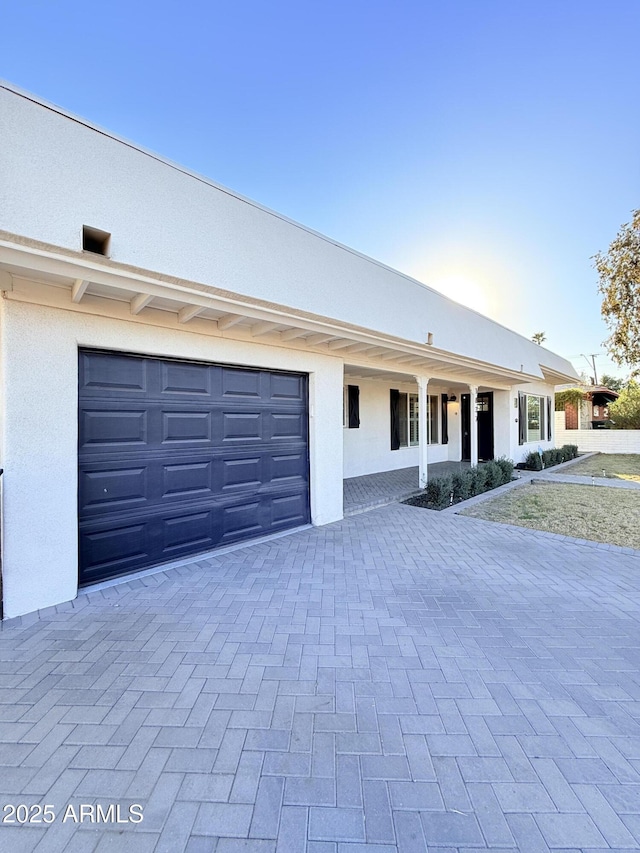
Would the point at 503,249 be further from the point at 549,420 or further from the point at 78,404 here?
the point at 78,404

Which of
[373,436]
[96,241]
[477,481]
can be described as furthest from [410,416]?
[96,241]

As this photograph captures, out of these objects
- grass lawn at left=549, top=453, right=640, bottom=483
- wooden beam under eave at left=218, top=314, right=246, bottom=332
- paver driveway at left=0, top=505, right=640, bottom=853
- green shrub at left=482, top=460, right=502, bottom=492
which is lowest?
paver driveway at left=0, top=505, right=640, bottom=853

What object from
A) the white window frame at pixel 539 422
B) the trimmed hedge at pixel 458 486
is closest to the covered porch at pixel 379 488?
the trimmed hedge at pixel 458 486

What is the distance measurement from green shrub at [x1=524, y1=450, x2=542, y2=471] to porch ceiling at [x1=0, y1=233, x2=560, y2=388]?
7784 millimetres

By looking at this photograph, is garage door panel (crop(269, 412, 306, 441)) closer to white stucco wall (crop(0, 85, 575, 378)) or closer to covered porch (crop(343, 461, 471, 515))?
white stucco wall (crop(0, 85, 575, 378))

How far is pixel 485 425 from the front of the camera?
12.2m

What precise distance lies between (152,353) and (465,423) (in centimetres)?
1093

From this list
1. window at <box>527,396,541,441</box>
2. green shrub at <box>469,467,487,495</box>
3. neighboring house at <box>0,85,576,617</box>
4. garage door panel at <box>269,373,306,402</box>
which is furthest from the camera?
window at <box>527,396,541,441</box>

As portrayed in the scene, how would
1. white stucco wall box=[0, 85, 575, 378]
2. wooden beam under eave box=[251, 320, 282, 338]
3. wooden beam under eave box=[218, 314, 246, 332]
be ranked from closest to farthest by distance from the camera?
white stucco wall box=[0, 85, 575, 378], wooden beam under eave box=[218, 314, 246, 332], wooden beam under eave box=[251, 320, 282, 338]

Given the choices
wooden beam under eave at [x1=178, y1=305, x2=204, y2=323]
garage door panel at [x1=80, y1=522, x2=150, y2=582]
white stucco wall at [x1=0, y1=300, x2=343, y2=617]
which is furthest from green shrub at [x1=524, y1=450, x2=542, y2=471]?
white stucco wall at [x1=0, y1=300, x2=343, y2=617]

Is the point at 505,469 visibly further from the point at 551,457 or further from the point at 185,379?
the point at 185,379

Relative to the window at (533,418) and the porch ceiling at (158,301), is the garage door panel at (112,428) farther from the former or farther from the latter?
the window at (533,418)

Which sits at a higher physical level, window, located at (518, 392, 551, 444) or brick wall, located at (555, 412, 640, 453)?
window, located at (518, 392, 551, 444)

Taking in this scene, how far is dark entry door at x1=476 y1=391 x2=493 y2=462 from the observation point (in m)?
12.1
